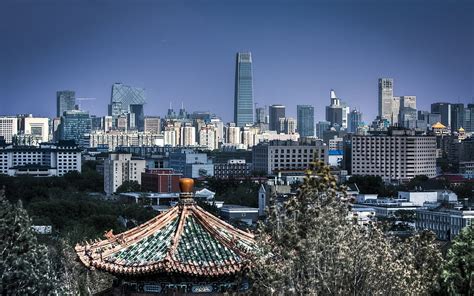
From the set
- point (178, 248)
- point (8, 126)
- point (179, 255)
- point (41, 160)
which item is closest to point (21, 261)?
point (178, 248)

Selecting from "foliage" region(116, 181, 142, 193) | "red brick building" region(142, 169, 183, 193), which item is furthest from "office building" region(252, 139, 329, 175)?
"red brick building" region(142, 169, 183, 193)

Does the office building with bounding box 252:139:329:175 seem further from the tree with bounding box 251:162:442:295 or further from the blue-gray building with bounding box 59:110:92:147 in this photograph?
the blue-gray building with bounding box 59:110:92:147

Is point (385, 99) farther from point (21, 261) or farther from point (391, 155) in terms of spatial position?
point (21, 261)

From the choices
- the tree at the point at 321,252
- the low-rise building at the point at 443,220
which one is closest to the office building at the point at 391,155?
the low-rise building at the point at 443,220

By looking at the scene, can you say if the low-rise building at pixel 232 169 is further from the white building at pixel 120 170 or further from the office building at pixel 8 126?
the office building at pixel 8 126

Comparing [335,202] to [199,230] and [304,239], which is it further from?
[199,230]
